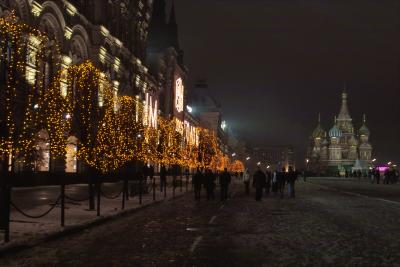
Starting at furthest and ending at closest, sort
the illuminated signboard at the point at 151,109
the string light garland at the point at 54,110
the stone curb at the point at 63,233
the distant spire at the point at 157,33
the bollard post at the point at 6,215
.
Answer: the distant spire at the point at 157,33 → the illuminated signboard at the point at 151,109 → the string light garland at the point at 54,110 → the bollard post at the point at 6,215 → the stone curb at the point at 63,233

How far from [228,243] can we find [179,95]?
99.3 m


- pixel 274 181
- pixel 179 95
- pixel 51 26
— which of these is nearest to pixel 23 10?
pixel 51 26

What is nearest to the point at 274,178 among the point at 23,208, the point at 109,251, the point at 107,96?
the point at 107,96

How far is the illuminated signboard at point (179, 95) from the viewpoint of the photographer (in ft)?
357

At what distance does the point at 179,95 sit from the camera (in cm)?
11200

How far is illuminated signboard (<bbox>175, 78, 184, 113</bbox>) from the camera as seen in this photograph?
108812 millimetres

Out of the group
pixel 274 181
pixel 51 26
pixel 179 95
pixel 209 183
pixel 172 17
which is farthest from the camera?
pixel 172 17

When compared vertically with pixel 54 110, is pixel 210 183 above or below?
below

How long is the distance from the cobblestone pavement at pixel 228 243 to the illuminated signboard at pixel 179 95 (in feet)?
291

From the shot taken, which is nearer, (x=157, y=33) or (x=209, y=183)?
(x=209, y=183)

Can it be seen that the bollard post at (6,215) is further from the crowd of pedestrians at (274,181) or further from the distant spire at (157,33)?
the distant spire at (157,33)

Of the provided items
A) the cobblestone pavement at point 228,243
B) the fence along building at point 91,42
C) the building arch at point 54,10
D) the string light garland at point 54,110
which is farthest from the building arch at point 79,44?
the cobblestone pavement at point 228,243

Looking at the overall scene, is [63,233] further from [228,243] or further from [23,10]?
[23,10]

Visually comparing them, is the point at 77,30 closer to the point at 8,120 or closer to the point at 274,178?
the point at 274,178
